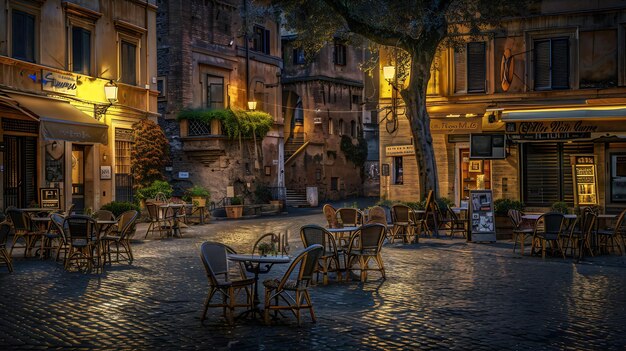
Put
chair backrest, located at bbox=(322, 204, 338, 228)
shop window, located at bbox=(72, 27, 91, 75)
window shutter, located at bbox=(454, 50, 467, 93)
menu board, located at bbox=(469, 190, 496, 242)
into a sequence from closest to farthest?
1. chair backrest, located at bbox=(322, 204, 338, 228)
2. menu board, located at bbox=(469, 190, 496, 242)
3. shop window, located at bbox=(72, 27, 91, 75)
4. window shutter, located at bbox=(454, 50, 467, 93)

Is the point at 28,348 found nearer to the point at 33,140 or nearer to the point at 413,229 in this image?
the point at 413,229

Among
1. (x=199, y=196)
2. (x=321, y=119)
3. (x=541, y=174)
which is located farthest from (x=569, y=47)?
(x=321, y=119)

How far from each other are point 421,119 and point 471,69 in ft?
17.5

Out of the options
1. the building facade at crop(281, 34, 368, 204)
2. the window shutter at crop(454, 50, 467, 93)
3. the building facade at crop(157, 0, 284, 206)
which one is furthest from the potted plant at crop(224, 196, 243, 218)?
the building facade at crop(281, 34, 368, 204)

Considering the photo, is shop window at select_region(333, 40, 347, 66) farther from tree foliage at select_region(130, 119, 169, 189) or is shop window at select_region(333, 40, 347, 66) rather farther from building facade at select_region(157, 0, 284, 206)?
tree foliage at select_region(130, 119, 169, 189)

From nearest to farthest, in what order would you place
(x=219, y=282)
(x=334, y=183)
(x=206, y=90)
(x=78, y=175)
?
(x=219, y=282)
(x=78, y=175)
(x=206, y=90)
(x=334, y=183)

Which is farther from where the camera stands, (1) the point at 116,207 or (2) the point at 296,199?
(2) the point at 296,199

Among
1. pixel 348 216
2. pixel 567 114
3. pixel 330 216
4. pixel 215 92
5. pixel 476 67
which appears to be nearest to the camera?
pixel 330 216

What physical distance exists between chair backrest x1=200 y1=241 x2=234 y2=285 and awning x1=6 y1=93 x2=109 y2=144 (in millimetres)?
11459

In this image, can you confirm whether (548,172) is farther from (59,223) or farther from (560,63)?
(59,223)

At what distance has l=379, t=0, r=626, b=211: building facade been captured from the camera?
76.7 ft

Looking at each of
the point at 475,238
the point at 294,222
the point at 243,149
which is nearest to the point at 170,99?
the point at 243,149

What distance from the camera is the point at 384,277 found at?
41.2 feet

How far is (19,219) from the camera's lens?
49.8ft
